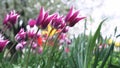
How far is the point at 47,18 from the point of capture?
1331 mm

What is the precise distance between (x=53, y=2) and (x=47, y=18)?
7680 mm

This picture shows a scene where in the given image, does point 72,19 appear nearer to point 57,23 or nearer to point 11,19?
point 57,23

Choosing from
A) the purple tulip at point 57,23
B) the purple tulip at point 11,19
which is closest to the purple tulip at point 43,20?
the purple tulip at point 57,23

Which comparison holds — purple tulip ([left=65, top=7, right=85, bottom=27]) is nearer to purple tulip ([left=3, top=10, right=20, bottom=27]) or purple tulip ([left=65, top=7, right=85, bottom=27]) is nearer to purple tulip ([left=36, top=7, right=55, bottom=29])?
purple tulip ([left=36, top=7, right=55, bottom=29])

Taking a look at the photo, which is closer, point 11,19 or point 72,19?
point 72,19

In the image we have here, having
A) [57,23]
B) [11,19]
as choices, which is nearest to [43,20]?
[57,23]

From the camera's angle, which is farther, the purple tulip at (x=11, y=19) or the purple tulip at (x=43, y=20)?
the purple tulip at (x=11, y=19)

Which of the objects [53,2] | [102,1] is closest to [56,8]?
[53,2]

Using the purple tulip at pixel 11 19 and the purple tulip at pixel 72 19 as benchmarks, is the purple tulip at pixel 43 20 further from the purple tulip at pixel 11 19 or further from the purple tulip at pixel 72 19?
the purple tulip at pixel 11 19

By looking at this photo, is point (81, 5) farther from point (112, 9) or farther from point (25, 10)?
point (25, 10)

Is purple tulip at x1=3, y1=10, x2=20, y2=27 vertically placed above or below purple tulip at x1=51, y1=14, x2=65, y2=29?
above

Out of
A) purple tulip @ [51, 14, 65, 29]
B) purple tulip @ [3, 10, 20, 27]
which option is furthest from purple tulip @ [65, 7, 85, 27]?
purple tulip @ [3, 10, 20, 27]

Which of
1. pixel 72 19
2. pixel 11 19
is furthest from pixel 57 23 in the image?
pixel 11 19

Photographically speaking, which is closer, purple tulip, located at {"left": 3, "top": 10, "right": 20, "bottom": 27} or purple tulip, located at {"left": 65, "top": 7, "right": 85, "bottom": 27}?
purple tulip, located at {"left": 65, "top": 7, "right": 85, "bottom": 27}
